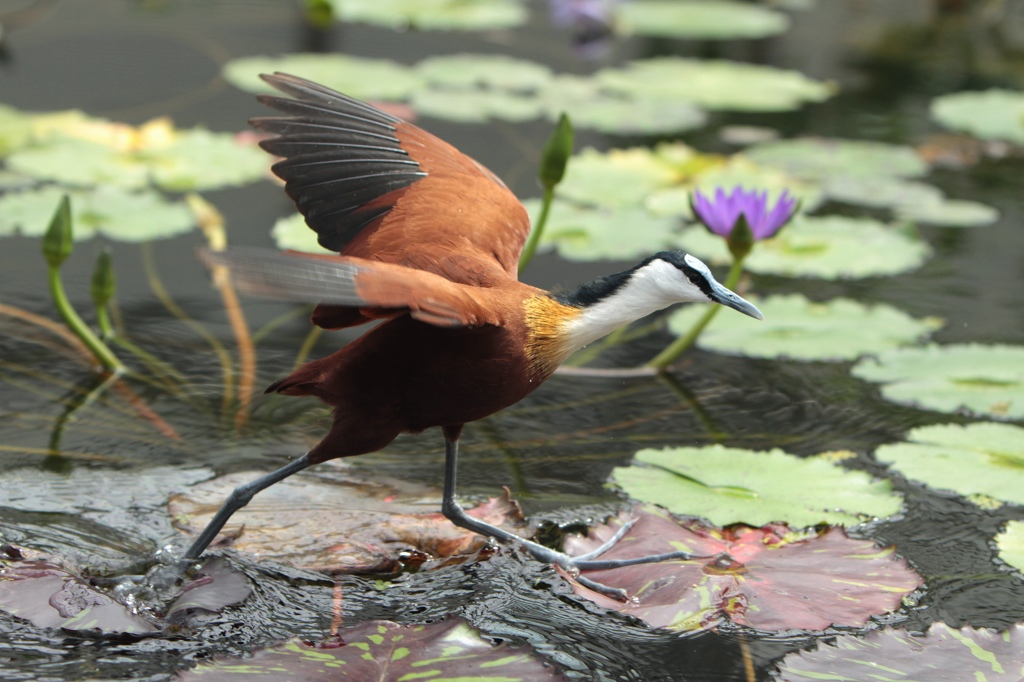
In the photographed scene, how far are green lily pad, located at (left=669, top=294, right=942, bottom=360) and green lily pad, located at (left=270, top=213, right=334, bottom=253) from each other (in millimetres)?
1074

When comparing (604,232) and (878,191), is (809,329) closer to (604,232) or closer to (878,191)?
Result: (604,232)

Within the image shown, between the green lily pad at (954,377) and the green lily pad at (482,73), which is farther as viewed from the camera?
the green lily pad at (482,73)

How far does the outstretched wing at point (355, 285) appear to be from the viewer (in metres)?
1.81

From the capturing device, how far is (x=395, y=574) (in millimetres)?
2428

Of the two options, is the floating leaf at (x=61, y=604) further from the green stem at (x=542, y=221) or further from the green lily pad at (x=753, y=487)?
the green stem at (x=542, y=221)

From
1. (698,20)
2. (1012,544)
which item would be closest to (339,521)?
(1012,544)

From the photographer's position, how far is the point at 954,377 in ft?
10.7

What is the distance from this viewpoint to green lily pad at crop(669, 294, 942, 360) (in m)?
3.44

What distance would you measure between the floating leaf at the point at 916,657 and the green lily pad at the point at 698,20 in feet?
14.7

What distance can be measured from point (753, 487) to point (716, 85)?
316cm

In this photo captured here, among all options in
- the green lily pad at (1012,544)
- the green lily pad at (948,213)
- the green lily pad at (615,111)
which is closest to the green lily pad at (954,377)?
the green lily pad at (1012,544)

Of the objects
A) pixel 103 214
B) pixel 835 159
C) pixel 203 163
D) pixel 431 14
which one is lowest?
pixel 103 214

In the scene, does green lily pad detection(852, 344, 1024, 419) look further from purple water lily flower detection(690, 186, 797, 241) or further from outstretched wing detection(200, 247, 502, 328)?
outstretched wing detection(200, 247, 502, 328)

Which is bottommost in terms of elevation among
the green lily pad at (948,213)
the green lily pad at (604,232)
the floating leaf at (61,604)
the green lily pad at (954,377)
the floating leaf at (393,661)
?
the floating leaf at (61,604)
